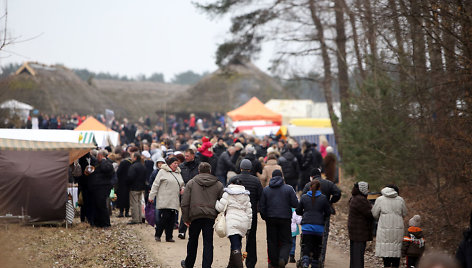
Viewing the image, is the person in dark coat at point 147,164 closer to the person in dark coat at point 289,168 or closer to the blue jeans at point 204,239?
the person in dark coat at point 289,168

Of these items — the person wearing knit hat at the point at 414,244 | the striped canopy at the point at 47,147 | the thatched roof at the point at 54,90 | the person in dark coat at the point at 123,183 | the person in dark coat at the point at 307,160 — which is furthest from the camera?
the thatched roof at the point at 54,90

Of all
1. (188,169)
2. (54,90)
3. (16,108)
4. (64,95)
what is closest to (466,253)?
(188,169)

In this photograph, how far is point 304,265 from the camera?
11219 mm

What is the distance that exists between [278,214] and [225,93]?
62845 mm

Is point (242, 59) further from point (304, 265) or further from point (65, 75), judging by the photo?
point (65, 75)

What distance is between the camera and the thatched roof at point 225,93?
71.8 meters

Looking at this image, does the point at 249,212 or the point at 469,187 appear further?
the point at 469,187

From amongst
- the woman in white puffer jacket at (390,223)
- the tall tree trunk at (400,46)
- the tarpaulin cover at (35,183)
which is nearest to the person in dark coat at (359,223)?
the woman in white puffer jacket at (390,223)

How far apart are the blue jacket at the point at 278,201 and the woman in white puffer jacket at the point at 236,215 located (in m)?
0.50

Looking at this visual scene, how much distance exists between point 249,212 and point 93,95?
62874 millimetres

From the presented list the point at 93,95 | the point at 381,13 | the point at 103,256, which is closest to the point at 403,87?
the point at 381,13

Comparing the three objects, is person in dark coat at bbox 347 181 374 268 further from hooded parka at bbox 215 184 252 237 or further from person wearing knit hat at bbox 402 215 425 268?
hooded parka at bbox 215 184 252 237

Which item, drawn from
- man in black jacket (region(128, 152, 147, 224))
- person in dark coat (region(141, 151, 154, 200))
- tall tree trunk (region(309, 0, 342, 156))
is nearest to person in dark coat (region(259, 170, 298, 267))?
man in black jacket (region(128, 152, 147, 224))

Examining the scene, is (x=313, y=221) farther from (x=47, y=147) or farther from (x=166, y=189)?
(x=47, y=147)
